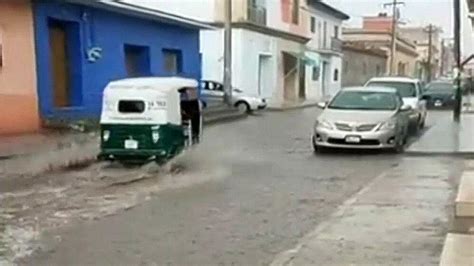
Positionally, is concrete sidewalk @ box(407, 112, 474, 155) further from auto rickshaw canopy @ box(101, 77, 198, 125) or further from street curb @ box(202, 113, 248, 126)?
street curb @ box(202, 113, 248, 126)

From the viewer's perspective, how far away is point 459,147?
20.3 m

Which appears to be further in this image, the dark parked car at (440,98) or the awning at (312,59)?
the awning at (312,59)

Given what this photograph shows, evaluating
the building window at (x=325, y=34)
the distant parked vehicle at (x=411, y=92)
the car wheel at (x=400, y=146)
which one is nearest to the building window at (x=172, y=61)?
the distant parked vehicle at (x=411, y=92)

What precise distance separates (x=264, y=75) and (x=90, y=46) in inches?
966

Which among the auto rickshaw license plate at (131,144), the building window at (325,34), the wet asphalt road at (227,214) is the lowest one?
the wet asphalt road at (227,214)

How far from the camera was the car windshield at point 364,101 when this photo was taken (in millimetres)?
21078

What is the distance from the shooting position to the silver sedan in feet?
64.4

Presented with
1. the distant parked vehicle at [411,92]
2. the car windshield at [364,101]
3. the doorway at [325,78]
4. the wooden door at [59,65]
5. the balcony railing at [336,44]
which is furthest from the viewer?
the balcony railing at [336,44]

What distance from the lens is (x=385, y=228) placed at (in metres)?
9.91

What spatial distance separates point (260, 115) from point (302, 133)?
11439mm

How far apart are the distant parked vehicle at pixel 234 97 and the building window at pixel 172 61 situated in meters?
2.40

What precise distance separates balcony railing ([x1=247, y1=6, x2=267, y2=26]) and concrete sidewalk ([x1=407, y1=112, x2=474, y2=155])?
19600 mm

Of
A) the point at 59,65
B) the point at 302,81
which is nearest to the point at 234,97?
the point at 59,65

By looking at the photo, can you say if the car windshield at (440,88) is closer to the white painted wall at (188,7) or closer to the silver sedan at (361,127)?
the white painted wall at (188,7)
